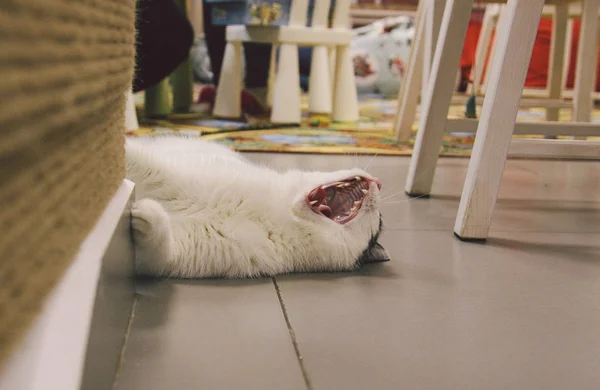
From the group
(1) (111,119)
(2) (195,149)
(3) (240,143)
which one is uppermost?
(1) (111,119)

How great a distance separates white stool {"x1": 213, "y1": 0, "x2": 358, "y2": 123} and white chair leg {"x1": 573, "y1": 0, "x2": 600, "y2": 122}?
3.90 feet

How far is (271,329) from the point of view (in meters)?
0.79

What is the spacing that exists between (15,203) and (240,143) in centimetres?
198

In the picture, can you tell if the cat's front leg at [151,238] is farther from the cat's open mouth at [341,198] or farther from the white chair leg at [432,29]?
the white chair leg at [432,29]

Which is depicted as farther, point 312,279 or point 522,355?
point 312,279

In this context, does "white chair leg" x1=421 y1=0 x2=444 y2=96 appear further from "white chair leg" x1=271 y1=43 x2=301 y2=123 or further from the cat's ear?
the cat's ear

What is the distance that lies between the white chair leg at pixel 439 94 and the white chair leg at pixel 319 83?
1.62 m

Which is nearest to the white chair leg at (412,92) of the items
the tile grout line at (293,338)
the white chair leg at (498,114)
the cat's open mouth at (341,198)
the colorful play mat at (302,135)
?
the colorful play mat at (302,135)

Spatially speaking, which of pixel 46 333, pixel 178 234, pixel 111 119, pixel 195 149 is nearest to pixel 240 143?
pixel 195 149

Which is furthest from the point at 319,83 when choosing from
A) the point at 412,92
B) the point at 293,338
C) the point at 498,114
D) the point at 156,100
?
the point at 293,338

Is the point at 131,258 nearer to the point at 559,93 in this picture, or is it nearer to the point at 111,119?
the point at 111,119

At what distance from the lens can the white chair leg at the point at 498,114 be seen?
3.78 feet

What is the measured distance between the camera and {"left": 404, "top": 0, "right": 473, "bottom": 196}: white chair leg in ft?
5.01

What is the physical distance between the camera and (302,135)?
8.77 feet
